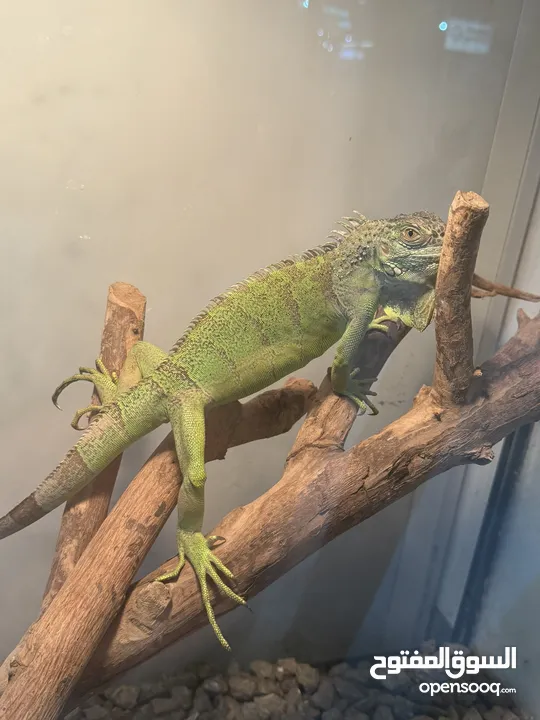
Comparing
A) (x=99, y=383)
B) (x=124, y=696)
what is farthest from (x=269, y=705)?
(x=99, y=383)

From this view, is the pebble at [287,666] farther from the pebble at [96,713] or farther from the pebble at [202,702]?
the pebble at [96,713]

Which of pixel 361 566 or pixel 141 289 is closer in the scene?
pixel 141 289

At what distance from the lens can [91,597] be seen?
6.26 feet

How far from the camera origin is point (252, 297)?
2395mm

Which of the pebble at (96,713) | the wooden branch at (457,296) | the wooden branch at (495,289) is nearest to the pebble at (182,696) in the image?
the pebble at (96,713)

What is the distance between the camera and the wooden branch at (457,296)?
1.62 meters

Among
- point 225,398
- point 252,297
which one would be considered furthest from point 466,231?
point 225,398

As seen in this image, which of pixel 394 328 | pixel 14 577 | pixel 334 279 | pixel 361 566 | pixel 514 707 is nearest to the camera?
pixel 334 279

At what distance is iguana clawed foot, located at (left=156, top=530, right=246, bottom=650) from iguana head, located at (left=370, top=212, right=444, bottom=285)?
1.26 meters

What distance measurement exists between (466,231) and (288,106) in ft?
4.59

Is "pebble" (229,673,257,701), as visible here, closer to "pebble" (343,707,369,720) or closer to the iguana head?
"pebble" (343,707,369,720)

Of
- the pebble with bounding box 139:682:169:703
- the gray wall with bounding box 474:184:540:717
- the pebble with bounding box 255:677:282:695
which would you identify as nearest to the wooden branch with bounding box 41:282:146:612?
the pebble with bounding box 139:682:169:703

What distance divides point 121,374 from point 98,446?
1.21 ft

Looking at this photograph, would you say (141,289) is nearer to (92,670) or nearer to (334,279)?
(334,279)
